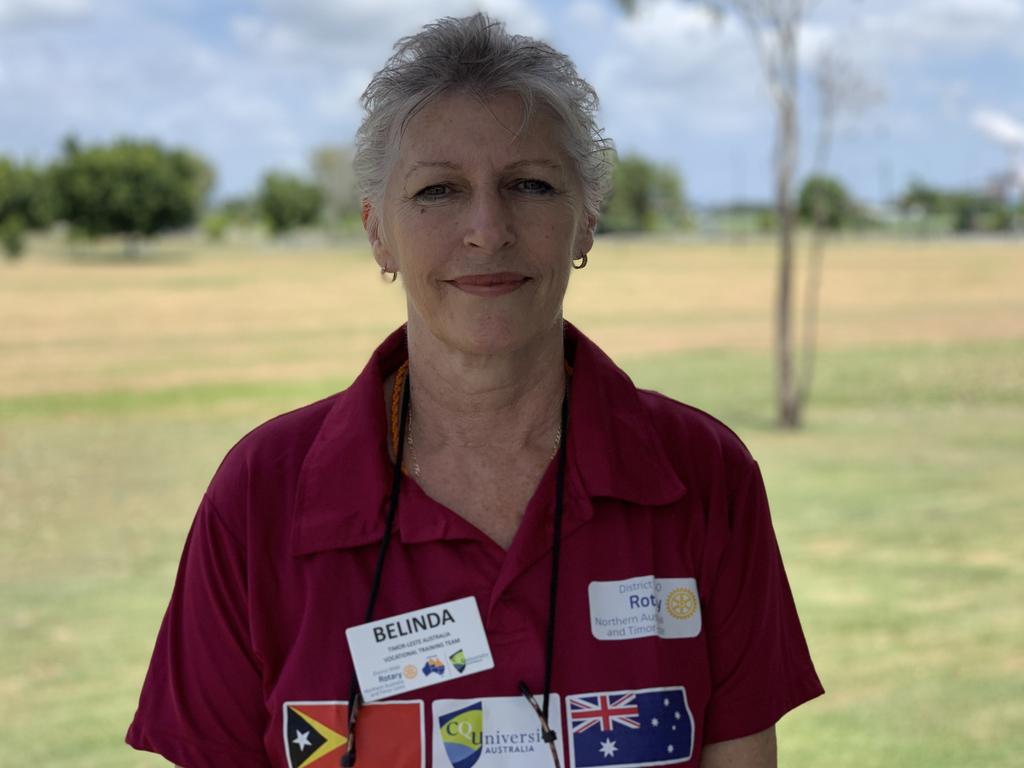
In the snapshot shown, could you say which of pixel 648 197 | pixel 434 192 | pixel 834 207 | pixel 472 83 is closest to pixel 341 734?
pixel 434 192

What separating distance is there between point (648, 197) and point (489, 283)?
104549mm

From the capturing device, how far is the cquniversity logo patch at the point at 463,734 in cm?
176

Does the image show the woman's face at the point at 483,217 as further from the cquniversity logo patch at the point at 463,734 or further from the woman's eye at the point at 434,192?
the cquniversity logo patch at the point at 463,734

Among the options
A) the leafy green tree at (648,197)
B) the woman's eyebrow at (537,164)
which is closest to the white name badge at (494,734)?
the woman's eyebrow at (537,164)

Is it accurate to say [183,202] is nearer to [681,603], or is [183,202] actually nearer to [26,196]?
[26,196]

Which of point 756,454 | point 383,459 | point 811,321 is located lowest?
point 756,454

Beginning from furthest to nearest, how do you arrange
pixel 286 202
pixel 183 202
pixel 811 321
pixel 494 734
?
1. pixel 286 202
2. pixel 183 202
3. pixel 811 321
4. pixel 494 734

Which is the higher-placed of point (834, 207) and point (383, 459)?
point (383, 459)

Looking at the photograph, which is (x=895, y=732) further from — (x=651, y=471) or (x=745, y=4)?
(x=745, y=4)

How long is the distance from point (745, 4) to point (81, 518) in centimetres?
909

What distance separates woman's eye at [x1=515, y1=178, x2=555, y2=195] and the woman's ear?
0.78ft

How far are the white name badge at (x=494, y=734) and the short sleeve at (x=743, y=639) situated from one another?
267 millimetres

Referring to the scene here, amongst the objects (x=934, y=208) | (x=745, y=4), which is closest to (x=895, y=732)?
(x=745, y=4)

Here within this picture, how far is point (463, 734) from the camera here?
1.77 meters
